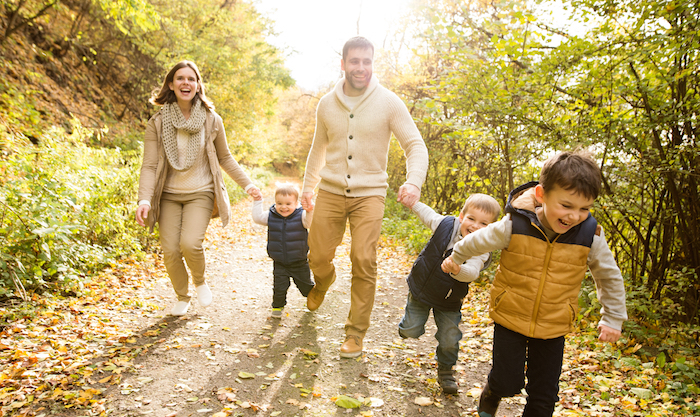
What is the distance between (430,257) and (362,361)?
119cm

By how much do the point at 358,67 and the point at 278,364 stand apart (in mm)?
2612

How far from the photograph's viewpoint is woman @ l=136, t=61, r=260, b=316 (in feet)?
13.4

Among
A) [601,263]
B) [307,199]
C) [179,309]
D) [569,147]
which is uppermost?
[569,147]

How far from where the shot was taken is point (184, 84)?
4.11 meters

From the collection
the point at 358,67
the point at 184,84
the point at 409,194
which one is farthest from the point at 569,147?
the point at 184,84

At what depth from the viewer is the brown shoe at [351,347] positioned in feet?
12.0

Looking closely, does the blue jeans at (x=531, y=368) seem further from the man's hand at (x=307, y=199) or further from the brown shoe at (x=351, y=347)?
the man's hand at (x=307, y=199)

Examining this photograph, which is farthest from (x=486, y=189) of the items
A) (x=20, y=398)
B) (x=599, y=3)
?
(x=20, y=398)

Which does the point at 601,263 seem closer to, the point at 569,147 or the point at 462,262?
the point at 462,262

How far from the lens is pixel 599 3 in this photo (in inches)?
182

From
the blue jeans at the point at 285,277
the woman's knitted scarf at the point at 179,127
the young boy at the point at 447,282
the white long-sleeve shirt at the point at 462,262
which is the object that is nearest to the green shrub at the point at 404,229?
the blue jeans at the point at 285,277

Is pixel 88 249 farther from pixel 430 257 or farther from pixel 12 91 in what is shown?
pixel 12 91

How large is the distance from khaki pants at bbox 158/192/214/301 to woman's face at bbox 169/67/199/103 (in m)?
0.97

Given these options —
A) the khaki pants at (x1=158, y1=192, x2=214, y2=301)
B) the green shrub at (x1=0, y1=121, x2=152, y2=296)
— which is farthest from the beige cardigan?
the green shrub at (x1=0, y1=121, x2=152, y2=296)
